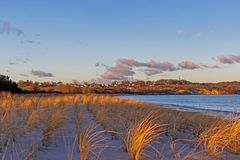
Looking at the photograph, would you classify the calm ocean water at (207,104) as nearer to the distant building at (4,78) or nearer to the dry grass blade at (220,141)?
the dry grass blade at (220,141)

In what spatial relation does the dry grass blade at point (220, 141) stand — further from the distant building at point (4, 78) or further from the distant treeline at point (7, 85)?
the distant building at point (4, 78)

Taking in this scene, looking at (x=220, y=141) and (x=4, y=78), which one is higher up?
(x=4, y=78)

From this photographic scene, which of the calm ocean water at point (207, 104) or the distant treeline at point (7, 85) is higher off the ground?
the distant treeline at point (7, 85)

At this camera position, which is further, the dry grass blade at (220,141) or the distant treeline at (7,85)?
the distant treeline at (7,85)

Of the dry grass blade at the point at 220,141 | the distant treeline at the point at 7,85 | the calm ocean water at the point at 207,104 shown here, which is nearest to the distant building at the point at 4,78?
the distant treeline at the point at 7,85

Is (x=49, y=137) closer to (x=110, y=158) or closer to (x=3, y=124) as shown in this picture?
(x=3, y=124)

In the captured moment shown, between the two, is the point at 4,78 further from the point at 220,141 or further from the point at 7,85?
the point at 220,141

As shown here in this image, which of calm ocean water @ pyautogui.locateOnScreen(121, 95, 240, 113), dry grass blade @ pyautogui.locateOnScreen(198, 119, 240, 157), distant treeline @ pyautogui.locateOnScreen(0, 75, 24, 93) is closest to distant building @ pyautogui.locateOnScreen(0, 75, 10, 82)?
distant treeline @ pyautogui.locateOnScreen(0, 75, 24, 93)

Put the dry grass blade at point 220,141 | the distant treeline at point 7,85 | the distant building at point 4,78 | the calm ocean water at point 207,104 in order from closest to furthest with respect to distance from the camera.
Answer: the dry grass blade at point 220,141, the calm ocean water at point 207,104, the distant treeline at point 7,85, the distant building at point 4,78

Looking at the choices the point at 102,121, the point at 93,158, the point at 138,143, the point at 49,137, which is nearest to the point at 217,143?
the point at 138,143

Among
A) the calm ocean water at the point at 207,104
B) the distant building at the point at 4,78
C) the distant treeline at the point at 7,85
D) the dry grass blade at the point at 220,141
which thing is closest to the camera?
the dry grass blade at the point at 220,141

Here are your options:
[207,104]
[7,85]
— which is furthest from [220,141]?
[207,104]

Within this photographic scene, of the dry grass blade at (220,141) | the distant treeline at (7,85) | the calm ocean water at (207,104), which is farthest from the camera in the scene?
the distant treeline at (7,85)

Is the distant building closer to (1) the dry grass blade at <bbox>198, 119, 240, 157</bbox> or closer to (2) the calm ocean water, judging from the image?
(2) the calm ocean water
